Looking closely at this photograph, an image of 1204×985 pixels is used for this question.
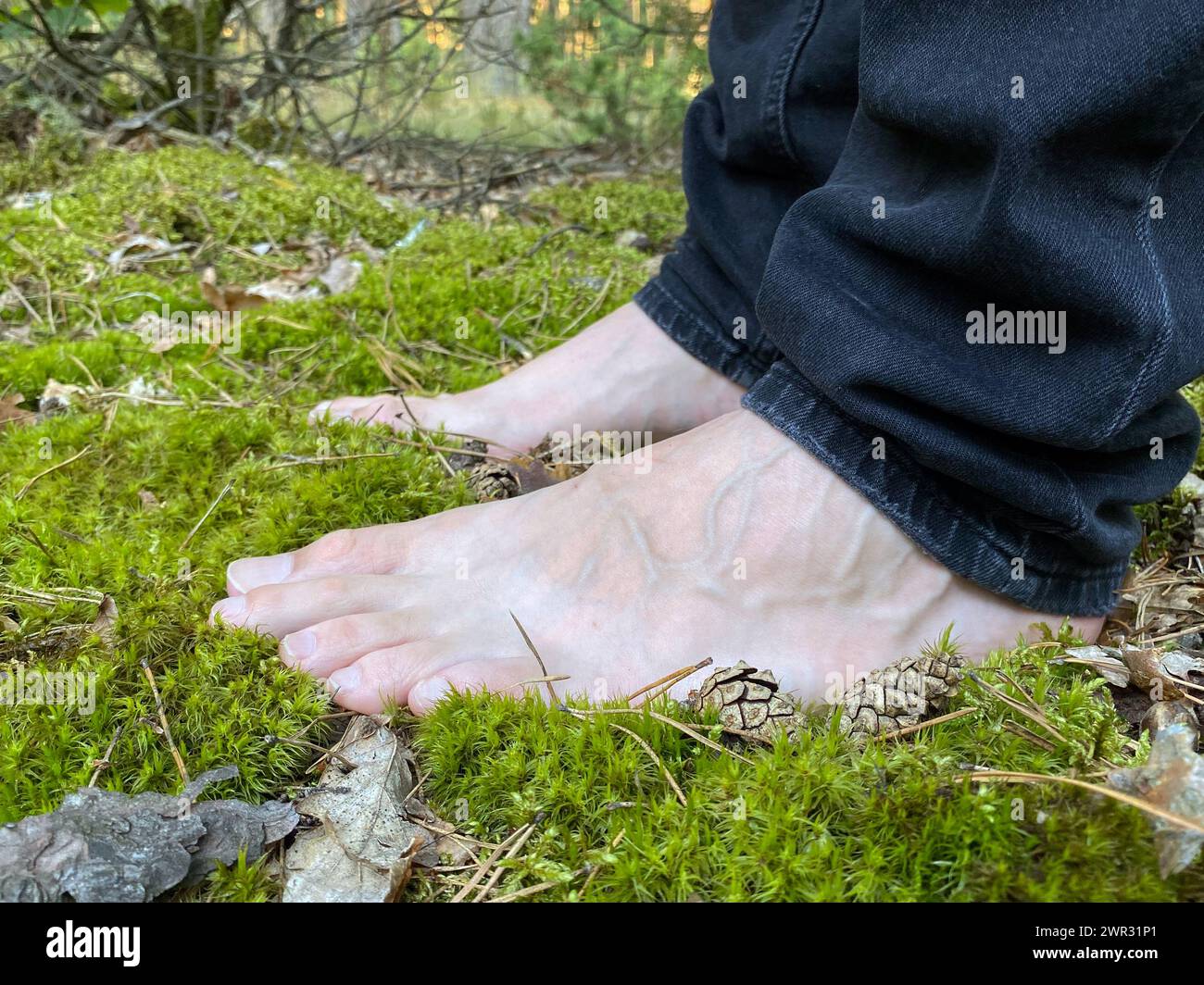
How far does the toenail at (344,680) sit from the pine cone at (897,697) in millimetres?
826

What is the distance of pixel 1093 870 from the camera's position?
98cm

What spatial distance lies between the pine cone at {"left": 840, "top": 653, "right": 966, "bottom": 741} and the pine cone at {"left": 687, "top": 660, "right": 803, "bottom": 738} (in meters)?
0.09

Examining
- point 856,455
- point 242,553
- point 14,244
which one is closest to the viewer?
point 856,455

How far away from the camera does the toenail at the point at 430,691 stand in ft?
4.91

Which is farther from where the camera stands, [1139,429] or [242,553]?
[242,553]

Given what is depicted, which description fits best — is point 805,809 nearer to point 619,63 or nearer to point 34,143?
point 34,143

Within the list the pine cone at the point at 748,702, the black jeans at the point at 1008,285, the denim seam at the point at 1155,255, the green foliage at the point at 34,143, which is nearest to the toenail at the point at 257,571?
the pine cone at the point at 748,702

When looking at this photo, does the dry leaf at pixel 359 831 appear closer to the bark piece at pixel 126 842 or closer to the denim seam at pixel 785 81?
the bark piece at pixel 126 842

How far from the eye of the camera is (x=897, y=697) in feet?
4.45

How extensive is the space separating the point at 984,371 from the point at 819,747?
0.62 m

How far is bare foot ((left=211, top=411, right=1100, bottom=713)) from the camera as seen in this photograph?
1546 mm

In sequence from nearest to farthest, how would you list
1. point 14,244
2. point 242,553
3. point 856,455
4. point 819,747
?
point 819,747
point 856,455
point 242,553
point 14,244
